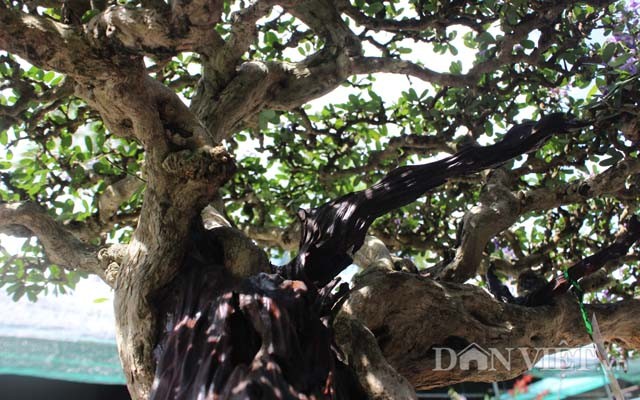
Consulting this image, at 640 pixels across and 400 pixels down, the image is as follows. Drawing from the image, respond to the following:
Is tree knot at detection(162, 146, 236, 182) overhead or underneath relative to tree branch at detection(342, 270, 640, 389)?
overhead

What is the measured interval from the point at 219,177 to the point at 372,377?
0.93m

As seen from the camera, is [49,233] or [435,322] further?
[49,233]

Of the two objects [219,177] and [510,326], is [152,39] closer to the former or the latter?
[219,177]

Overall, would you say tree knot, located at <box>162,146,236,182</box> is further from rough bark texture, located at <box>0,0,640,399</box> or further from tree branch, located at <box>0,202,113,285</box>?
tree branch, located at <box>0,202,113,285</box>

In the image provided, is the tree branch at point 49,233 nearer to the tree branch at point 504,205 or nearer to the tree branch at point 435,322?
the tree branch at point 435,322

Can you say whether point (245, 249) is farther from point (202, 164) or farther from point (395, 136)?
point (395, 136)

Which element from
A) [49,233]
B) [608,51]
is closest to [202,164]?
[49,233]

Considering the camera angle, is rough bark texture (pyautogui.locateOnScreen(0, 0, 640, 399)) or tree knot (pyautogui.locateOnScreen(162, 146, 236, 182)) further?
tree knot (pyautogui.locateOnScreen(162, 146, 236, 182))

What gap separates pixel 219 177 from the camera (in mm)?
2188

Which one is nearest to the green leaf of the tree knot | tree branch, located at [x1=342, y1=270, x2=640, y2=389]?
tree branch, located at [x1=342, y1=270, x2=640, y2=389]

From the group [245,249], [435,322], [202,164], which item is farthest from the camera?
[435,322]

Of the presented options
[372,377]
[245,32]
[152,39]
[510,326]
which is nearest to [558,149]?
[510,326]

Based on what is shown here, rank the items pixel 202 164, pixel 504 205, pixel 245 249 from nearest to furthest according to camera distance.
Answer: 1. pixel 202 164
2. pixel 245 249
3. pixel 504 205

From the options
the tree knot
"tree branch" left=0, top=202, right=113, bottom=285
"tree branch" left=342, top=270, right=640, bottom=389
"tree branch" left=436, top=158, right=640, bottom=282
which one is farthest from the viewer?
"tree branch" left=436, top=158, right=640, bottom=282
